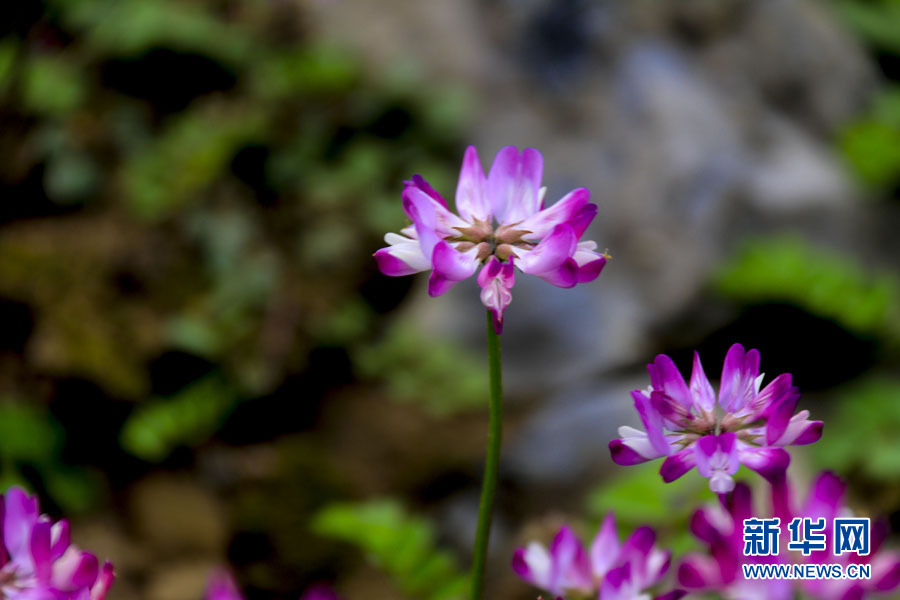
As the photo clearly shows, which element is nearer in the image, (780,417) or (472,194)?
(780,417)

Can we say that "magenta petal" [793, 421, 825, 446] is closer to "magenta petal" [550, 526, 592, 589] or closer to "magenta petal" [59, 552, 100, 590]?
"magenta petal" [550, 526, 592, 589]

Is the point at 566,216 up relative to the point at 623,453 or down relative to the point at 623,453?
up

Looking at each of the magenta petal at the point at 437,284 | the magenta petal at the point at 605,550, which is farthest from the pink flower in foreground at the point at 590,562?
the magenta petal at the point at 437,284

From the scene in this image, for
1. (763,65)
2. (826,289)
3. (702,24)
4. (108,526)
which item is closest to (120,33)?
(108,526)

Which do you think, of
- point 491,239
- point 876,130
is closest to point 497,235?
point 491,239

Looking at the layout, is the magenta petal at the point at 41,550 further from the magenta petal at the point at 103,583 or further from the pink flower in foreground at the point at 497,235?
the pink flower in foreground at the point at 497,235

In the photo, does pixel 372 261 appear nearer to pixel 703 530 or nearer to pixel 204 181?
pixel 204 181

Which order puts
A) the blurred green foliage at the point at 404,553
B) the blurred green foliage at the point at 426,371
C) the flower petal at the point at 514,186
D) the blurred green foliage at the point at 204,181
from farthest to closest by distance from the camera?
the blurred green foliage at the point at 426,371, the blurred green foliage at the point at 204,181, the blurred green foliage at the point at 404,553, the flower petal at the point at 514,186

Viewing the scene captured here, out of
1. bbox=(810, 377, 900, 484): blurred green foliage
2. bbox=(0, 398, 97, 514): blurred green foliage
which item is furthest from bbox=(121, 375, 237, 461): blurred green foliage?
bbox=(810, 377, 900, 484): blurred green foliage
